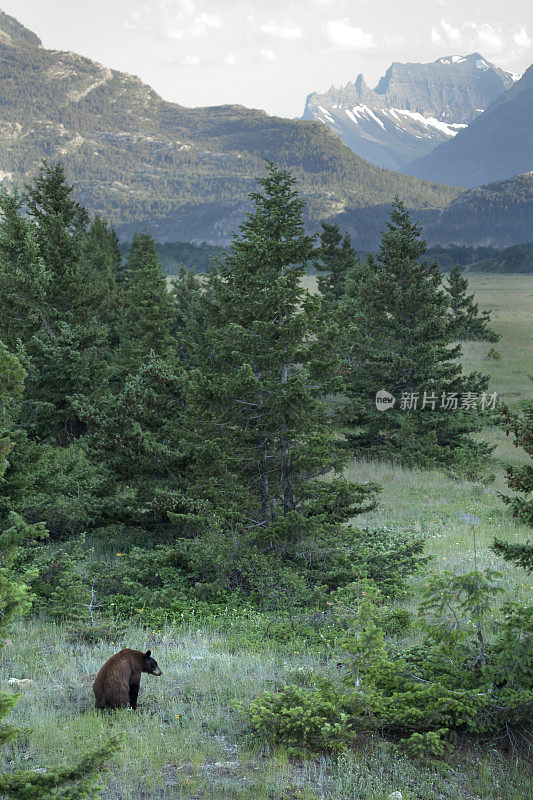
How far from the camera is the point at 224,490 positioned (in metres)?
9.94

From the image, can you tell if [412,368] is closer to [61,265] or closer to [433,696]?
[61,265]

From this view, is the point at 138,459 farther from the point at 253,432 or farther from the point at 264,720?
the point at 264,720

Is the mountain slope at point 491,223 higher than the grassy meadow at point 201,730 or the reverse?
higher

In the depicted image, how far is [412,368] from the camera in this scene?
20438mm

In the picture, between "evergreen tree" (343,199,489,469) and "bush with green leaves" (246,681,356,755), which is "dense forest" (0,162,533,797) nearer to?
"bush with green leaves" (246,681,356,755)

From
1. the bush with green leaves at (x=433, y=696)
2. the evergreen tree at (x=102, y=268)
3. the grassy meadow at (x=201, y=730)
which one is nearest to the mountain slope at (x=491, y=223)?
the evergreen tree at (x=102, y=268)

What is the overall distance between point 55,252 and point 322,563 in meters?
14.4

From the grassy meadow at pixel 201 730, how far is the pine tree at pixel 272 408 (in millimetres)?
1752

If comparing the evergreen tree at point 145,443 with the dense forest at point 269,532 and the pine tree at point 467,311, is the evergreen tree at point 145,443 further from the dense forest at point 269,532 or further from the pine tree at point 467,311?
the pine tree at point 467,311

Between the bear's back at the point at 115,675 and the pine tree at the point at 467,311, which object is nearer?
the bear's back at the point at 115,675

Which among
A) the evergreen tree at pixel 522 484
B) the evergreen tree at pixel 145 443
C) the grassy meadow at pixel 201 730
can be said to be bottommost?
the grassy meadow at pixel 201 730

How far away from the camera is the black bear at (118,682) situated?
571 centimetres

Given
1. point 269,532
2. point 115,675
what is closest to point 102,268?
point 269,532

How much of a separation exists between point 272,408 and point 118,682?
4993 mm
